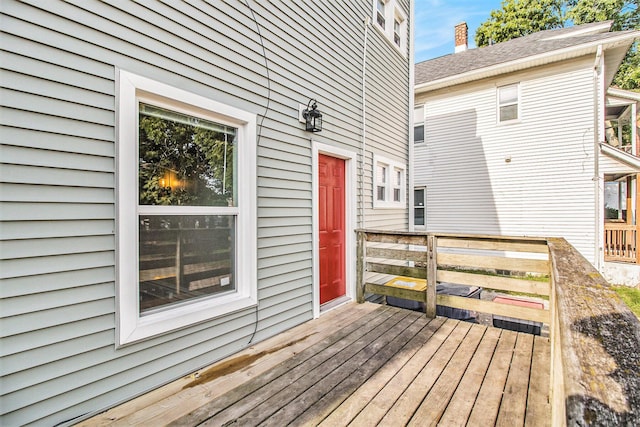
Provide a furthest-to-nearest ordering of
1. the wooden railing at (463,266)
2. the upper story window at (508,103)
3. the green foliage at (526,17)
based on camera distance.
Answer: the green foliage at (526,17) → the upper story window at (508,103) → the wooden railing at (463,266)

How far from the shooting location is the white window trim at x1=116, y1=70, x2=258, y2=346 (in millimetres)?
1985

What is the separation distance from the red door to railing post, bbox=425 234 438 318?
1.23 meters

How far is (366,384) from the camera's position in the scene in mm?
2236

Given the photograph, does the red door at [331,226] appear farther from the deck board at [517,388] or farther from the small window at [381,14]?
the small window at [381,14]

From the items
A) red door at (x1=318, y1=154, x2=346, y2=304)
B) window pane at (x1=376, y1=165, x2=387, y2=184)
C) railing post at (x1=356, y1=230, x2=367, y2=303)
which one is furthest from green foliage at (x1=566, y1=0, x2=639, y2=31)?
railing post at (x1=356, y1=230, x2=367, y2=303)

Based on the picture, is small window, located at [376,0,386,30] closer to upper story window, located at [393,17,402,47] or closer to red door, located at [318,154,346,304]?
upper story window, located at [393,17,402,47]

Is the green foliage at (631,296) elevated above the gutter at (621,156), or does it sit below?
below

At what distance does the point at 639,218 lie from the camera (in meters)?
7.32

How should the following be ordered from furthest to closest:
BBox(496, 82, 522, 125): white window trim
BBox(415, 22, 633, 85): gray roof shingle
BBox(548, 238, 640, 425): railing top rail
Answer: BBox(496, 82, 522, 125): white window trim < BBox(415, 22, 633, 85): gray roof shingle < BBox(548, 238, 640, 425): railing top rail

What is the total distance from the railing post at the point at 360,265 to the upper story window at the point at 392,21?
3.71 m

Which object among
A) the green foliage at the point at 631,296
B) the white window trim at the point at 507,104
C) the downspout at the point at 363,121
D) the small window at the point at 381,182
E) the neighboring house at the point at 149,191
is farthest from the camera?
the white window trim at the point at 507,104

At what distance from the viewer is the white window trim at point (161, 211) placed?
199 centimetres

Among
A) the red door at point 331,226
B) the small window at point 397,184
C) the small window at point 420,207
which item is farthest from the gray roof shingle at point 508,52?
the red door at point 331,226

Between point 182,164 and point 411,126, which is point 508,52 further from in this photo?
point 182,164
